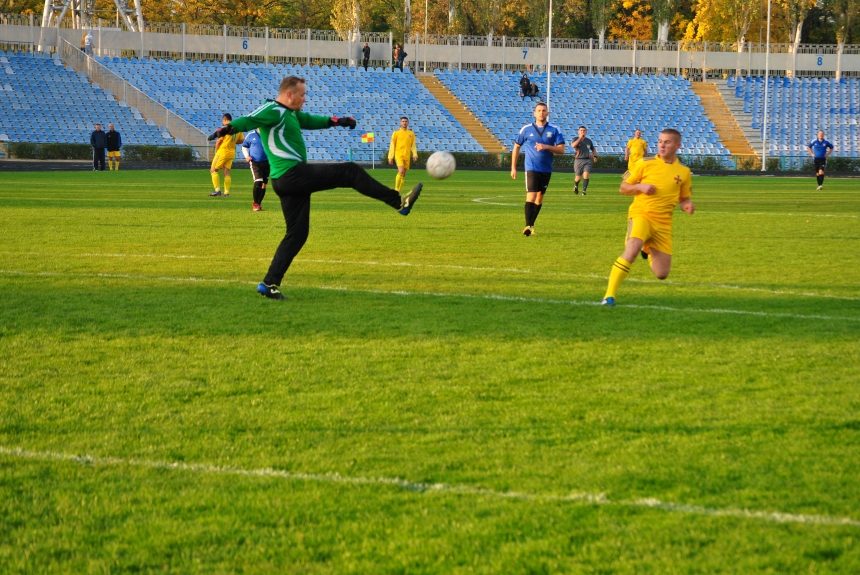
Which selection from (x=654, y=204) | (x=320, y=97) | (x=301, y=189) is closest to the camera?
(x=654, y=204)

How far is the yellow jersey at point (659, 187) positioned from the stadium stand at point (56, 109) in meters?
42.7

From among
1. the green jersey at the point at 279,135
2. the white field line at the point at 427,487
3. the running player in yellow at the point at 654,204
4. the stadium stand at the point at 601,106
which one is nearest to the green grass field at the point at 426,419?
the white field line at the point at 427,487

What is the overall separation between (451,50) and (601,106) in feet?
33.1

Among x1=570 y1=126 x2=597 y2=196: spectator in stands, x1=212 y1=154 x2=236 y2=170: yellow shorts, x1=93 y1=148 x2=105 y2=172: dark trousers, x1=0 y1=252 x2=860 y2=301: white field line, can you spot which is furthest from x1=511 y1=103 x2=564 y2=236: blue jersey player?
x1=93 y1=148 x2=105 y2=172: dark trousers

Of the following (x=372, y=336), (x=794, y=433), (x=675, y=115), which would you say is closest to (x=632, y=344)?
(x=372, y=336)

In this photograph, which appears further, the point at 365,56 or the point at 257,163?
the point at 365,56

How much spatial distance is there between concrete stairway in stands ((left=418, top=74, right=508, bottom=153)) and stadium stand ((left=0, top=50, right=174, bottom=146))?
1611 centimetres

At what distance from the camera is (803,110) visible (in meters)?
62.1

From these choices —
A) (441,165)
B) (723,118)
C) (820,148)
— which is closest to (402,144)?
(441,165)

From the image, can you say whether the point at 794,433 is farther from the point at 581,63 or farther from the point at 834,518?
the point at 581,63

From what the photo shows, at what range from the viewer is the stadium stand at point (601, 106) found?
2265 inches

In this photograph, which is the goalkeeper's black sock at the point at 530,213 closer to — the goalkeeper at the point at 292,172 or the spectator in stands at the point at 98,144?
the goalkeeper at the point at 292,172

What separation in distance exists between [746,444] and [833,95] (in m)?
63.9

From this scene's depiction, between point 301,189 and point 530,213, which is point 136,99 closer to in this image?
point 530,213
